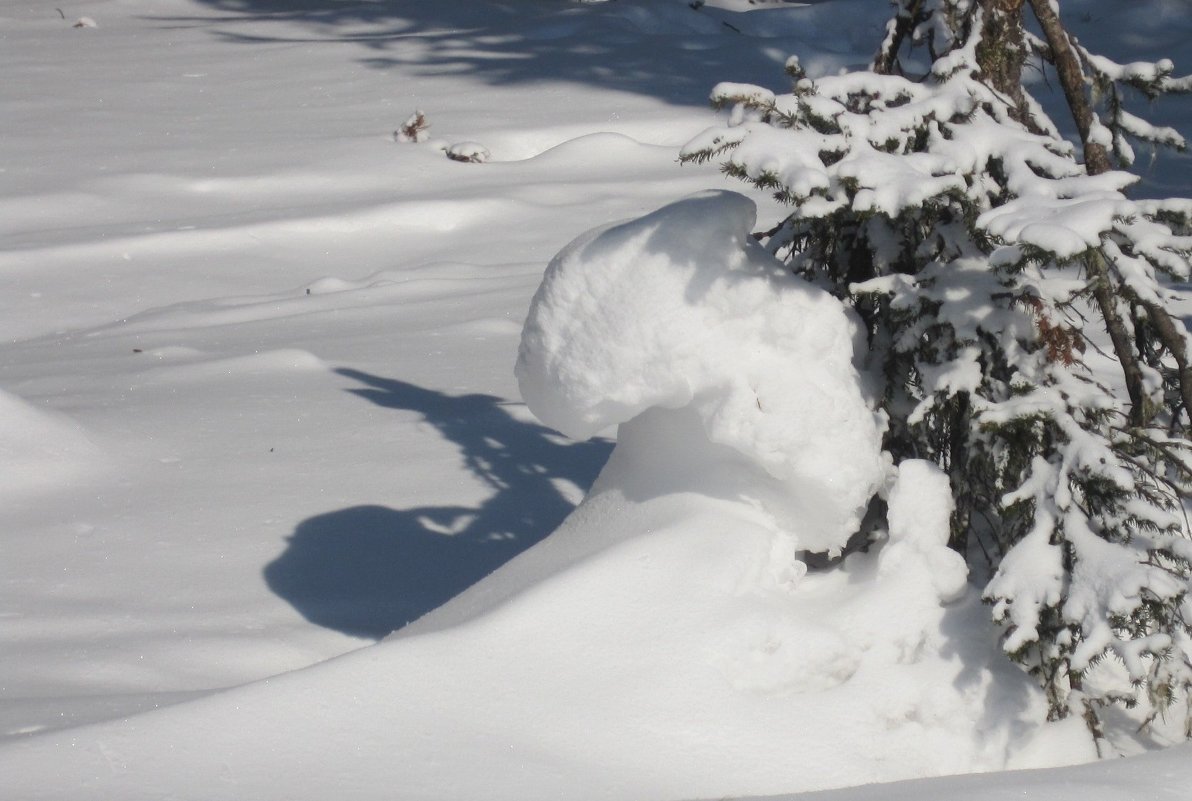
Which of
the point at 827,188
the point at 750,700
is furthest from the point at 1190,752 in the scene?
the point at 827,188

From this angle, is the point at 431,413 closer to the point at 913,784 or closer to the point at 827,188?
the point at 827,188

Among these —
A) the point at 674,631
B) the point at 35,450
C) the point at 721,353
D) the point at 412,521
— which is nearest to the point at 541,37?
the point at 35,450

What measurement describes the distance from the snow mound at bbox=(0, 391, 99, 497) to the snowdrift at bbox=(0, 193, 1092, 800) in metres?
1.78

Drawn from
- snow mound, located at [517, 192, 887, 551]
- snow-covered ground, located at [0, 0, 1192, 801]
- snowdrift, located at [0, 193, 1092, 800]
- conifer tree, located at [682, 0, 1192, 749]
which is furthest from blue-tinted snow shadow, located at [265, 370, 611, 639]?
conifer tree, located at [682, 0, 1192, 749]

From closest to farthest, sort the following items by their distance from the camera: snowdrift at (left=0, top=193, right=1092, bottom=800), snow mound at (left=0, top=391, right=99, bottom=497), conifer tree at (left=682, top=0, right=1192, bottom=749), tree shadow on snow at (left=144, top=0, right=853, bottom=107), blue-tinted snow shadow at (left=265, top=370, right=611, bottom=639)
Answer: snowdrift at (left=0, top=193, right=1092, bottom=800) → conifer tree at (left=682, top=0, right=1192, bottom=749) → blue-tinted snow shadow at (left=265, top=370, right=611, bottom=639) → snow mound at (left=0, top=391, right=99, bottom=497) → tree shadow on snow at (left=144, top=0, right=853, bottom=107)

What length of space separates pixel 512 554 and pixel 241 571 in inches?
27.9

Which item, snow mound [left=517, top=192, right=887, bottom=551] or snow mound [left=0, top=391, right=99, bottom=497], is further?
snow mound [left=0, top=391, right=99, bottom=497]

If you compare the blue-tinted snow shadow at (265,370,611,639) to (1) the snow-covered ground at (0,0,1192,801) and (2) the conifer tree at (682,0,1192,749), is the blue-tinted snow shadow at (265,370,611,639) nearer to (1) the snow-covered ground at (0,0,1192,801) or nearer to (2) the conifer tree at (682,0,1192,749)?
(1) the snow-covered ground at (0,0,1192,801)

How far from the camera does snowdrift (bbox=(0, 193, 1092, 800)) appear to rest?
197cm

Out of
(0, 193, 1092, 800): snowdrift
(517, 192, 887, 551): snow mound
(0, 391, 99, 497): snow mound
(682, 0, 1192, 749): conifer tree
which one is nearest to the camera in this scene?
(0, 193, 1092, 800): snowdrift

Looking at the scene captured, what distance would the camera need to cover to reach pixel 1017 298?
2.41 m

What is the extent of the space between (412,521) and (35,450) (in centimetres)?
116

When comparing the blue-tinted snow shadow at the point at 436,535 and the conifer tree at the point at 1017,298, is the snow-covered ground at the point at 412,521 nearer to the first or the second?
the blue-tinted snow shadow at the point at 436,535

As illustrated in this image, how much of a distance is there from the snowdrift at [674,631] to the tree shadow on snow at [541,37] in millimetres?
6147
